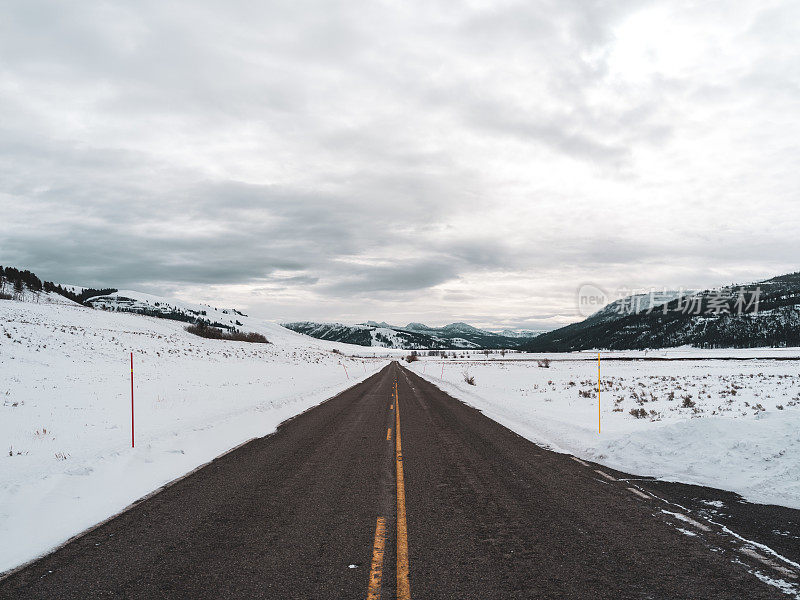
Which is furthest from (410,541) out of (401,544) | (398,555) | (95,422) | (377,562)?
(95,422)

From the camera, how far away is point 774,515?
6039 mm

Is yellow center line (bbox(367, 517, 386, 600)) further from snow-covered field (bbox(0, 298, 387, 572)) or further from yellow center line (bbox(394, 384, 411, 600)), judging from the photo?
snow-covered field (bbox(0, 298, 387, 572))

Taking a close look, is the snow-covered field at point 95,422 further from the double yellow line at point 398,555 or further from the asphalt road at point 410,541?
the double yellow line at point 398,555

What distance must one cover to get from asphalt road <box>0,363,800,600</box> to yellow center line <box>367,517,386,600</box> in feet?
0.07

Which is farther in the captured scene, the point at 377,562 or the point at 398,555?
the point at 398,555

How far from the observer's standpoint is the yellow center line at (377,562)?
12.9 ft

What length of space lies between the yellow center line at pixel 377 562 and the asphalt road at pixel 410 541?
0.02m

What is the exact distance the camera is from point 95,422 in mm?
13000

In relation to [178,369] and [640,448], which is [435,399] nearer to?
[640,448]

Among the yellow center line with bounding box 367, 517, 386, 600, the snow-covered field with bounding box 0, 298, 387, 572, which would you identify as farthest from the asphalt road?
the snow-covered field with bounding box 0, 298, 387, 572

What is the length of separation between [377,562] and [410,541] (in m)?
0.69

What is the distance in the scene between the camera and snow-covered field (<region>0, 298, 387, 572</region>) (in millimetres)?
6504

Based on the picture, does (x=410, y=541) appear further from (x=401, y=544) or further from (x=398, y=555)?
(x=398, y=555)

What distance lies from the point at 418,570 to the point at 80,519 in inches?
190
